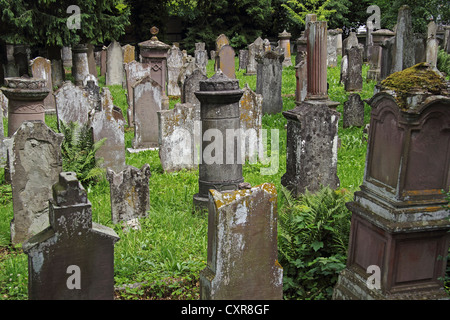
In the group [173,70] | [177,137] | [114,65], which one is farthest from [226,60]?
[177,137]

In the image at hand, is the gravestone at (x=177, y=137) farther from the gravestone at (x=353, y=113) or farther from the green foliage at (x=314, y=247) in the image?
the gravestone at (x=353, y=113)

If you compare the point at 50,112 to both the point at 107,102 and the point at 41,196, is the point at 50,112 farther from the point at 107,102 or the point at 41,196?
the point at 41,196

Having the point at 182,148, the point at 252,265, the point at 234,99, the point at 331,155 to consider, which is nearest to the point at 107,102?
the point at 182,148

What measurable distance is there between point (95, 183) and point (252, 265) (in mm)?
4688

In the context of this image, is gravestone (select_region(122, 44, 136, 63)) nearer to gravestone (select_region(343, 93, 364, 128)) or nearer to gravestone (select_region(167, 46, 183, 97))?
gravestone (select_region(167, 46, 183, 97))

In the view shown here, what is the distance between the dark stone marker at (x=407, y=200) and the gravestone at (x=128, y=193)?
315 centimetres

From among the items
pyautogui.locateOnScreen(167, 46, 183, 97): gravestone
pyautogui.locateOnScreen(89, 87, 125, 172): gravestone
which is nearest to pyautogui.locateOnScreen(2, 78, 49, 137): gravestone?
pyautogui.locateOnScreen(89, 87, 125, 172): gravestone

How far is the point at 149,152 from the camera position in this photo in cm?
1036

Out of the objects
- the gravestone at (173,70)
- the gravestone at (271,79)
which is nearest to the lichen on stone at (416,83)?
the gravestone at (271,79)

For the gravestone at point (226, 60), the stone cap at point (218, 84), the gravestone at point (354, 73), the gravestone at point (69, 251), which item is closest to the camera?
the gravestone at point (69, 251)

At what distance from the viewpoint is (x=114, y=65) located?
795 inches

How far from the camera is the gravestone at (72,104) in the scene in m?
10.9

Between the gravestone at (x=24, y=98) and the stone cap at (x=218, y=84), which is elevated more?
the stone cap at (x=218, y=84)

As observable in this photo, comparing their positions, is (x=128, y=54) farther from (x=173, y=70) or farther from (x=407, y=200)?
(x=407, y=200)
